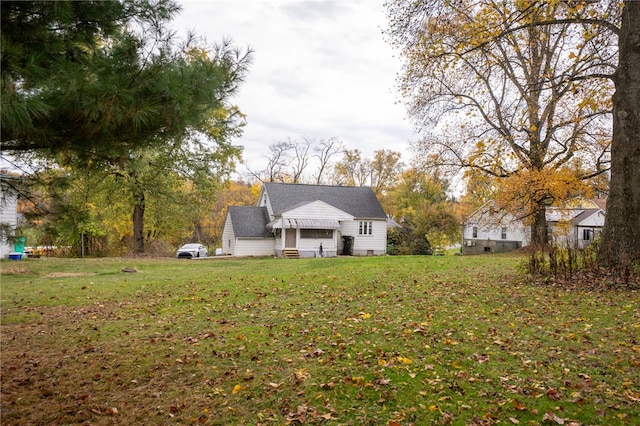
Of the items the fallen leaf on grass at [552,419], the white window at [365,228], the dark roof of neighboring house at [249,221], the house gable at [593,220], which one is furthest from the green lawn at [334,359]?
the house gable at [593,220]

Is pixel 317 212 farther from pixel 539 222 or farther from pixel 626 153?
pixel 626 153

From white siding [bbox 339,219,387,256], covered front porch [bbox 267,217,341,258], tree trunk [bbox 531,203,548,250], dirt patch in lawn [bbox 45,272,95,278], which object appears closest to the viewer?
dirt patch in lawn [bbox 45,272,95,278]

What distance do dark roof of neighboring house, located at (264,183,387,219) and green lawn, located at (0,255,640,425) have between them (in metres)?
22.7

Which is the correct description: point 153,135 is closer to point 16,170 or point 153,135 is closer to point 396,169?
point 16,170

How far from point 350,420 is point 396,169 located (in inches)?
1876

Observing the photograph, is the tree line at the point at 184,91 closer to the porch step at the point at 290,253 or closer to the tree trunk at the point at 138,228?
the porch step at the point at 290,253

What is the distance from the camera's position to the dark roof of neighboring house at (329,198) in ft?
104

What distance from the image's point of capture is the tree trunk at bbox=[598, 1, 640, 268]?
332 inches

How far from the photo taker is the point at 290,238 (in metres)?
29.6

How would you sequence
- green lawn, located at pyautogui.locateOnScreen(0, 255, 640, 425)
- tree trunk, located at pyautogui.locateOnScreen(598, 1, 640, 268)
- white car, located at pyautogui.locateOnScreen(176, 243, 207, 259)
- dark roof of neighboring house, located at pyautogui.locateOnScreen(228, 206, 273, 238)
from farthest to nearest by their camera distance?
white car, located at pyautogui.locateOnScreen(176, 243, 207, 259)
dark roof of neighboring house, located at pyautogui.locateOnScreen(228, 206, 273, 238)
tree trunk, located at pyautogui.locateOnScreen(598, 1, 640, 268)
green lawn, located at pyautogui.locateOnScreen(0, 255, 640, 425)

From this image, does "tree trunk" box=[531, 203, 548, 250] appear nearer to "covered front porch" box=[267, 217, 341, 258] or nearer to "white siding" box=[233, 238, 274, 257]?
"covered front porch" box=[267, 217, 341, 258]

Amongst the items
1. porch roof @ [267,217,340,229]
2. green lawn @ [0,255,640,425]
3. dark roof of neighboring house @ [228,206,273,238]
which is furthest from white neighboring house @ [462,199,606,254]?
green lawn @ [0,255,640,425]

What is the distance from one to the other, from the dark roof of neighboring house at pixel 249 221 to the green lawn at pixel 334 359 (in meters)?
20.8

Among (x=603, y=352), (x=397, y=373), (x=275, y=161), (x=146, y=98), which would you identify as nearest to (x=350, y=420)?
(x=397, y=373)
